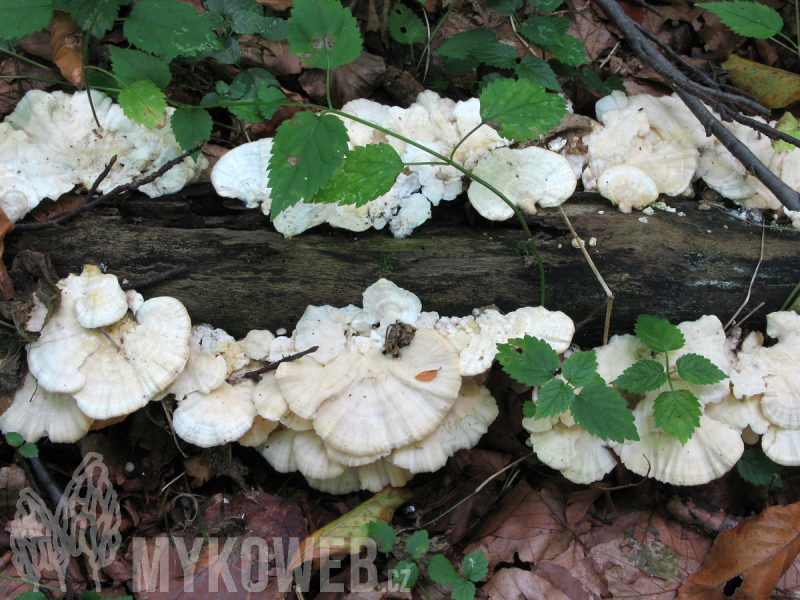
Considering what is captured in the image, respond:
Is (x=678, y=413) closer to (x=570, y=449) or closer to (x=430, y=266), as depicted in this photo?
(x=570, y=449)

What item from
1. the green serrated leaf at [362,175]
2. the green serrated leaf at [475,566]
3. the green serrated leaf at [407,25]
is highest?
the green serrated leaf at [407,25]

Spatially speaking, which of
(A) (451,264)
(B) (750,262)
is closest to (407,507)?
(A) (451,264)

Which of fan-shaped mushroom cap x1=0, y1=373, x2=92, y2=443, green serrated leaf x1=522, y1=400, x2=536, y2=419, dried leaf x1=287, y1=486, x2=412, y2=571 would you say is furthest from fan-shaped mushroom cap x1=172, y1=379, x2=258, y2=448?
green serrated leaf x1=522, y1=400, x2=536, y2=419

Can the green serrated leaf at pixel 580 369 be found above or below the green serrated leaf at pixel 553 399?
above

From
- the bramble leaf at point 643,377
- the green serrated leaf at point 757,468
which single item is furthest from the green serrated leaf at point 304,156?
the green serrated leaf at point 757,468

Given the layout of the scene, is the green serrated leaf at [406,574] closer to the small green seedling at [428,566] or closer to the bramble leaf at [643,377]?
the small green seedling at [428,566]

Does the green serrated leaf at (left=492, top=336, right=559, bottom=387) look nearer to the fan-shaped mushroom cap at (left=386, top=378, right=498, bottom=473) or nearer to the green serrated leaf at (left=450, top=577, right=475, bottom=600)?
the fan-shaped mushroom cap at (left=386, top=378, right=498, bottom=473)

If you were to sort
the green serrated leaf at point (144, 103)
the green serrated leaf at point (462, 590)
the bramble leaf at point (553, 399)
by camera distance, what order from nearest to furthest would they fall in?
1. the bramble leaf at point (553, 399)
2. the green serrated leaf at point (462, 590)
3. the green serrated leaf at point (144, 103)

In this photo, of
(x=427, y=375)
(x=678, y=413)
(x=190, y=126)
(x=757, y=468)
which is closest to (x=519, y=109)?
(x=427, y=375)
